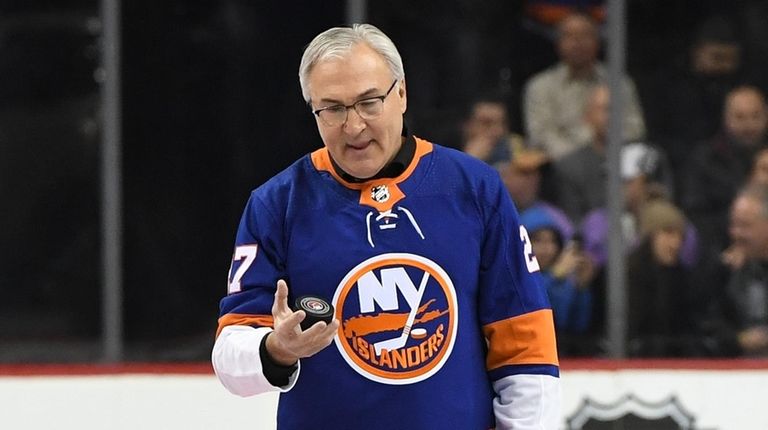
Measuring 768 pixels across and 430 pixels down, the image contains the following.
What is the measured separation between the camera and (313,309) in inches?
105

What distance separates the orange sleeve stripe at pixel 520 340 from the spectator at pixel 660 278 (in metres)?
2.95

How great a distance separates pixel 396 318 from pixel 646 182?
3166 millimetres

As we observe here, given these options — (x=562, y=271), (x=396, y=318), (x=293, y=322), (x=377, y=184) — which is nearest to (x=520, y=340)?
(x=396, y=318)

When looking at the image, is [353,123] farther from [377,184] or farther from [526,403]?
[526,403]

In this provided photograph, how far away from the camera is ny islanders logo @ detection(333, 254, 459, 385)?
9.38 feet

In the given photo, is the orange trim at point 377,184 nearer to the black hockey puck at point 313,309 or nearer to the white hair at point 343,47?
the white hair at point 343,47

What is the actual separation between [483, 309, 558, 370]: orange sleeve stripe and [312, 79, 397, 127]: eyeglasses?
0.47 m

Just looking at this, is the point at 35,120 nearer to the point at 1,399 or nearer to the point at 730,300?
the point at 1,399

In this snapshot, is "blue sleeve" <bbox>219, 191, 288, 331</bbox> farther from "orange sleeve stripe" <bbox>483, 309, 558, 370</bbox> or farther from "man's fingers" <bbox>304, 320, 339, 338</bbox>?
"orange sleeve stripe" <bbox>483, 309, 558, 370</bbox>

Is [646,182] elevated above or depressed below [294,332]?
above

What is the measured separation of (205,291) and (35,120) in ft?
2.99

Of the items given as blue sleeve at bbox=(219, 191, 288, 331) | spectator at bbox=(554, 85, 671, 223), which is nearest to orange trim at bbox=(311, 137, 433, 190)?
blue sleeve at bbox=(219, 191, 288, 331)

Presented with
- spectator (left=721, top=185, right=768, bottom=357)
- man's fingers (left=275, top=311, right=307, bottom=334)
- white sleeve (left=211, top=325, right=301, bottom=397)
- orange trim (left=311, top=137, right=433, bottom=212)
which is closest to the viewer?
man's fingers (left=275, top=311, right=307, bottom=334)

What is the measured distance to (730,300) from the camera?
5.86m
